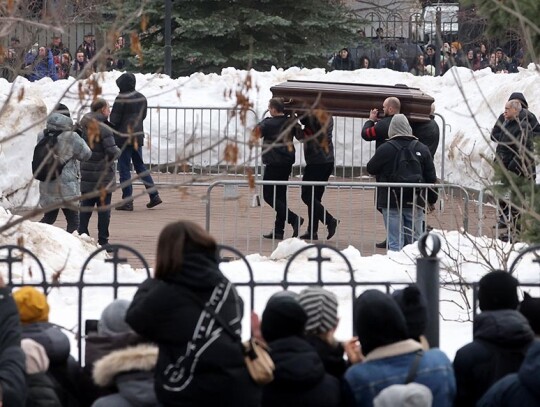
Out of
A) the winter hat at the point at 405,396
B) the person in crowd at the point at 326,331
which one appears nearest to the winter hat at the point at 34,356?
the person in crowd at the point at 326,331

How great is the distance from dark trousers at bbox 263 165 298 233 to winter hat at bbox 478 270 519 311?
7.60 meters

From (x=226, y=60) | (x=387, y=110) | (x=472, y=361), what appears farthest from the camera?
(x=226, y=60)

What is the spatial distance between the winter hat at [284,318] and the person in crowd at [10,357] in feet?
3.34

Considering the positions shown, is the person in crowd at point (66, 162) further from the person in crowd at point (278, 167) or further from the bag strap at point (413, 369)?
the bag strap at point (413, 369)

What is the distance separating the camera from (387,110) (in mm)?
13695

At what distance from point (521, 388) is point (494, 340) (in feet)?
1.26

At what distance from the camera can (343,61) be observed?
27.0m

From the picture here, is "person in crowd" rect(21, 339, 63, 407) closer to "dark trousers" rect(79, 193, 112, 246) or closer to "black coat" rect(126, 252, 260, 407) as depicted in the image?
"black coat" rect(126, 252, 260, 407)

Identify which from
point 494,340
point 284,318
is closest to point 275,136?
point 494,340

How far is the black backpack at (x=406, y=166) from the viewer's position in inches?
504

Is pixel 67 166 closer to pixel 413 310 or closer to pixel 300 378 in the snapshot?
pixel 413 310

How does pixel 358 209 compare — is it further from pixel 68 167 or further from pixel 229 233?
pixel 68 167

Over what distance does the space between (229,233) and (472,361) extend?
29.8 ft

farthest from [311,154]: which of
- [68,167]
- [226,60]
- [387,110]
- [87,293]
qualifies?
[226,60]
